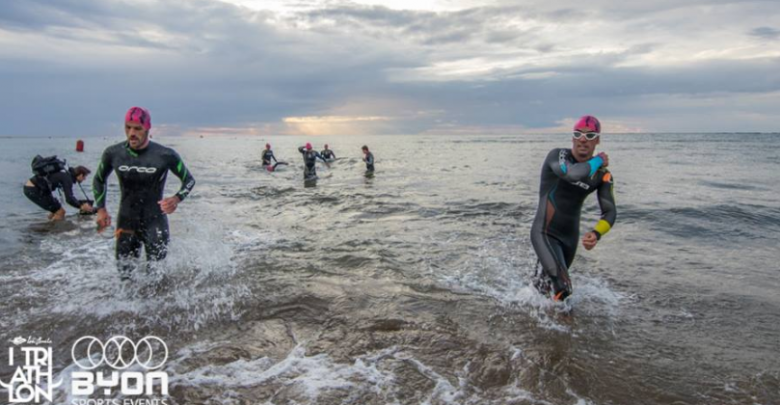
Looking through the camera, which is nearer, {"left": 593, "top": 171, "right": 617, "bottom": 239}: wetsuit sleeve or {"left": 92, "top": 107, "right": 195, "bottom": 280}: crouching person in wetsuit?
{"left": 593, "top": 171, "right": 617, "bottom": 239}: wetsuit sleeve

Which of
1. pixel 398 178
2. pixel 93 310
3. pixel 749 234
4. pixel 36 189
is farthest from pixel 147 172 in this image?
pixel 398 178

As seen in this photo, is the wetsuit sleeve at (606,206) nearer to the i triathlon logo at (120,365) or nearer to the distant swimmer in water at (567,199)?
the distant swimmer in water at (567,199)

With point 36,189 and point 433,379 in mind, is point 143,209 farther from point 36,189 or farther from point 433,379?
point 36,189

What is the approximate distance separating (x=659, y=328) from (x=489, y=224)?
6.75 metres

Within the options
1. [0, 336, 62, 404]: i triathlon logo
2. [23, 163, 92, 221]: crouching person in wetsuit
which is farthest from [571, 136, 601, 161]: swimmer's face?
[23, 163, 92, 221]: crouching person in wetsuit

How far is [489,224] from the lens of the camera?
12.2 meters

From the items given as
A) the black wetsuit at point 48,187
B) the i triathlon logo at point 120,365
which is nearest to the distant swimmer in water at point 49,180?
the black wetsuit at point 48,187

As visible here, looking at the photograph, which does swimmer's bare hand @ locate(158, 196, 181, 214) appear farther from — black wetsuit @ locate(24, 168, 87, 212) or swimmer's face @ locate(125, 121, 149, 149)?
black wetsuit @ locate(24, 168, 87, 212)

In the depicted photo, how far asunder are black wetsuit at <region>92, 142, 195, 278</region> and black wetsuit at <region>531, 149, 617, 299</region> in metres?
4.44

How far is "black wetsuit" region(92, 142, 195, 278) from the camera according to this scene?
5.66 m

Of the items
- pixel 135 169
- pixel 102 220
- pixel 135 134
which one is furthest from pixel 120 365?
pixel 135 134

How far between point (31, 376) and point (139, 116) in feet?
9.54

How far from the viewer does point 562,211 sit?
554 cm

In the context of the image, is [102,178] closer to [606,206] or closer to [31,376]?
[31,376]
